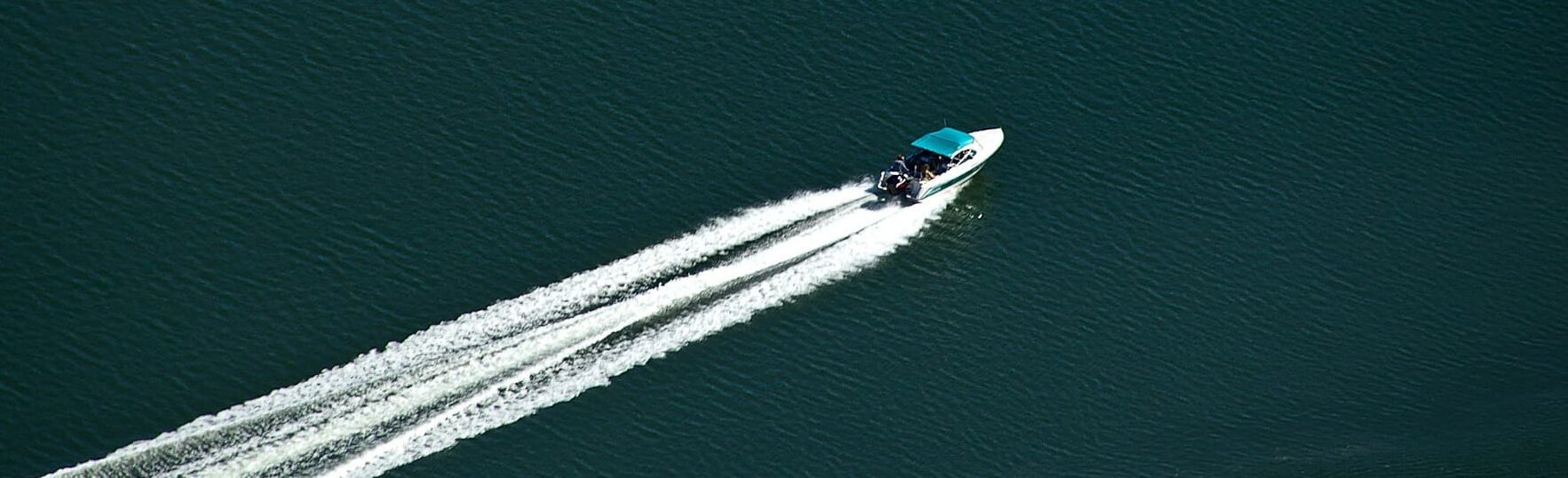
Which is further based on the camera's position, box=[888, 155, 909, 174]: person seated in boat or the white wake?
box=[888, 155, 909, 174]: person seated in boat

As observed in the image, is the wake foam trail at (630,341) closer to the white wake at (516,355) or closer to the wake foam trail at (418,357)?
the white wake at (516,355)

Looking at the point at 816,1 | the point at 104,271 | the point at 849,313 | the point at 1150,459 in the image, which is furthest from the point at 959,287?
the point at 104,271

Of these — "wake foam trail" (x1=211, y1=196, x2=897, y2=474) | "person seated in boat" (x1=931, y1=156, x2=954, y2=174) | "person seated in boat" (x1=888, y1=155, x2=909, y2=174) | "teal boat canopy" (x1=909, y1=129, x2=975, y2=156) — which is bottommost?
"wake foam trail" (x1=211, y1=196, x2=897, y2=474)

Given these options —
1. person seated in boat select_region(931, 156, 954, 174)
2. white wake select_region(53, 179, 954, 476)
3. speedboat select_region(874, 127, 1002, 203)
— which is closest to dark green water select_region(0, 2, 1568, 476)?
white wake select_region(53, 179, 954, 476)

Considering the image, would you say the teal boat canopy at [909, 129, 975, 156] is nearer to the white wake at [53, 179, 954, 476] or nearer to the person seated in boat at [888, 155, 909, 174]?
the person seated in boat at [888, 155, 909, 174]

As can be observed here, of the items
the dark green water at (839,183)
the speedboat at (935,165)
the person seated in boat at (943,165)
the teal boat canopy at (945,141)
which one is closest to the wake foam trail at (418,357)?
the dark green water at (839,183)

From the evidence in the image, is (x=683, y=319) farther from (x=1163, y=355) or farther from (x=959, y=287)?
(x=1163, y=355)
